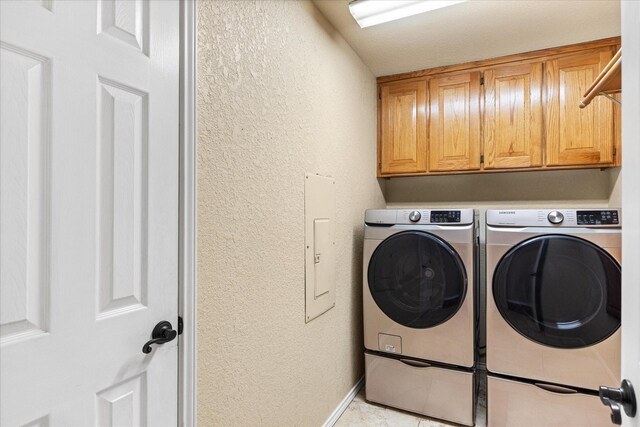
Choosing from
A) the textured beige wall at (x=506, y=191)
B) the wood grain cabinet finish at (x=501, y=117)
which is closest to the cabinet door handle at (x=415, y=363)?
the textured beige wall at (x=506, y=191)

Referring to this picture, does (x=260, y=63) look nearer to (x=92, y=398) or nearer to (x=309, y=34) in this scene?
(x=309, y=34)

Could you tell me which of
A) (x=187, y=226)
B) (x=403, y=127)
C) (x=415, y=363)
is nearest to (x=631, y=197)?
(x=187, y=226)

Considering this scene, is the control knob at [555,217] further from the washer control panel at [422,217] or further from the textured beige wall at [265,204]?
the textured beige wall at [265,204]

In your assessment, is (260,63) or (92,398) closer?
(92,398)

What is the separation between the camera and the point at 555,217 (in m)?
1.87

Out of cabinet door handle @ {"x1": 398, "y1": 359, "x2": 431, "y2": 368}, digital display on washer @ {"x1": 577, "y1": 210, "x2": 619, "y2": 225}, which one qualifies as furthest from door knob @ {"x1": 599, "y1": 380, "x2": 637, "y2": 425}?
cabinet door handle @ {"x1": 398, "y1": 359, "x2": 431, "y2": 368}

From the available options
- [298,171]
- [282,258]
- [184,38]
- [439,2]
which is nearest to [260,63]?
[184,38]

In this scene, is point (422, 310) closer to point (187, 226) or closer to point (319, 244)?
point (319, 244)

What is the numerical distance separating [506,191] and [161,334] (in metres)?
2.72

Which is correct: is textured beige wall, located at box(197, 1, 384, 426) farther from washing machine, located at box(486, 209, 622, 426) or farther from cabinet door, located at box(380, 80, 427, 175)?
washing machine, located at box(486, 209, 622, 426)

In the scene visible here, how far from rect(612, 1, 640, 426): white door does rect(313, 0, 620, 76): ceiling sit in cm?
139

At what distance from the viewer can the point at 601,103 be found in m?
2.21

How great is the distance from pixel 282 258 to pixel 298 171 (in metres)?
0.45

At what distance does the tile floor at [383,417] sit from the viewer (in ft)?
6.92
